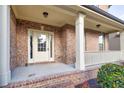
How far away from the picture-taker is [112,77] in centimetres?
285

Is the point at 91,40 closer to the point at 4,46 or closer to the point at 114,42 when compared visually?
the point at 114,42

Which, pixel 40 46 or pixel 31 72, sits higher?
pixel 40 46

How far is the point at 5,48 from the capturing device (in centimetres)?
297

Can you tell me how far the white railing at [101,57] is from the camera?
19.5ft

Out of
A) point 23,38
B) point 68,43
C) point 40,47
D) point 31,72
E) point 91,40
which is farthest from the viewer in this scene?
point 91,40

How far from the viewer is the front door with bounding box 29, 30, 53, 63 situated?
20.9 ft

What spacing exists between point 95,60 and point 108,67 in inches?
120

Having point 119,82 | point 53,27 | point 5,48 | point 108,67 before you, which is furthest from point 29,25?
point 119,82

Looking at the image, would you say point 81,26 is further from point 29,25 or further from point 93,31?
point 93,31

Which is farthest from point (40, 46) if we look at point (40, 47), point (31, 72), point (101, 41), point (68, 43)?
point (101, 41)

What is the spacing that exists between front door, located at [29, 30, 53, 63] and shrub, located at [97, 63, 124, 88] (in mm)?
4170

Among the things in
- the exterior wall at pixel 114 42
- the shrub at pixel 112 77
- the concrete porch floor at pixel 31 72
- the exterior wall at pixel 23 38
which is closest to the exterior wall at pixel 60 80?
the concrete porch floor at pixel 31 72

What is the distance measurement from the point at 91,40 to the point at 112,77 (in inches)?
249

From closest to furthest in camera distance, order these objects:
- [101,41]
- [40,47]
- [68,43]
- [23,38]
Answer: [23,38] < [40,47] < [68,43] < [101,41]
